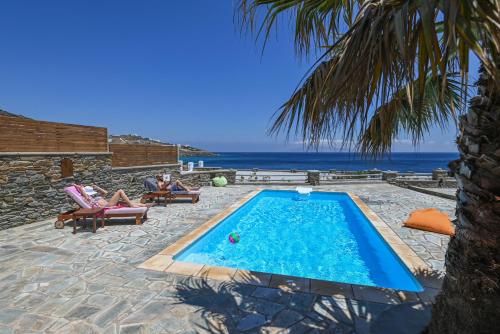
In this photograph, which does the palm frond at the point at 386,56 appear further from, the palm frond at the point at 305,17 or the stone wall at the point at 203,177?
the stone wall at the point at 203,177

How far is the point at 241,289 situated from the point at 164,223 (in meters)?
4.20

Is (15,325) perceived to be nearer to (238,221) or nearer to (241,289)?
(241,289)

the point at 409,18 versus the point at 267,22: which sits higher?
the point at 267,22

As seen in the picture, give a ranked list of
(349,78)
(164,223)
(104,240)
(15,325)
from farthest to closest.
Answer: (164,223)
(104,240)
(15,325)
(349,78)

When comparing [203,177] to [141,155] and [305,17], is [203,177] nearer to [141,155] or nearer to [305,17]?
[141,155]

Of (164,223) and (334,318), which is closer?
(334,318)

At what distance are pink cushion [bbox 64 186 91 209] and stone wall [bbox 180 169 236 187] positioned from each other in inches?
285

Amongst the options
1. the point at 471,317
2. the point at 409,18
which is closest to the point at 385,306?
the point at 471,317

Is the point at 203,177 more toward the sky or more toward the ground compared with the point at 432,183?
more toward the sky

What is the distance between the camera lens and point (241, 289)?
371 centimetres

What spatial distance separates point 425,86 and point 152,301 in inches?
154

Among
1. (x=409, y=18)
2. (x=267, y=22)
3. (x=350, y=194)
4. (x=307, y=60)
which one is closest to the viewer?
(x=409, y=18)

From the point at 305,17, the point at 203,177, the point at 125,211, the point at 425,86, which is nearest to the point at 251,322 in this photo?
the point at 425,86

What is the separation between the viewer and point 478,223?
1.69 metres
